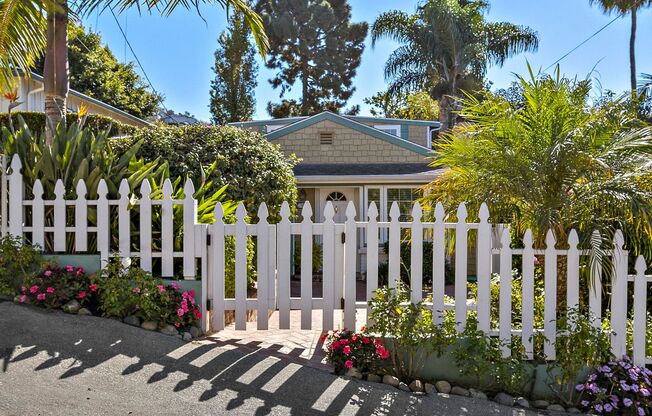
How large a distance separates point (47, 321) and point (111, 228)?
118cm

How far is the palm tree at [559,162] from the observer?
17.0 ft

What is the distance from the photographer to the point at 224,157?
28.2ft

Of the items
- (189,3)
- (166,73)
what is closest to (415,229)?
(189,3)

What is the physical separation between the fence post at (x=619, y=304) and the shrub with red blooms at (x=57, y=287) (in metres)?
4.73

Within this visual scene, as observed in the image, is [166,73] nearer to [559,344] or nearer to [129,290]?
[129,290]

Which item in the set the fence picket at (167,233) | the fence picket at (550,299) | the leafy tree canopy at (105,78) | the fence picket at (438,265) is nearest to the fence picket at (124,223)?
the fence picket at (167,233)

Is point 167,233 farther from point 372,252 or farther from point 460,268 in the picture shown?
point 460,268

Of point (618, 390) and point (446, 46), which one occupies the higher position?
point (446, 46)

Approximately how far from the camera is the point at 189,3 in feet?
23.3

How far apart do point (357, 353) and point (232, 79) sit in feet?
94.6

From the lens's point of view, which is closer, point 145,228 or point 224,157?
point 145,228

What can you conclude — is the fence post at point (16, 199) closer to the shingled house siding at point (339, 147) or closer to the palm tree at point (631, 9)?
the shingled house siding at point (339, 147)

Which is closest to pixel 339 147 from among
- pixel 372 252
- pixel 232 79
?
pixel 372 252

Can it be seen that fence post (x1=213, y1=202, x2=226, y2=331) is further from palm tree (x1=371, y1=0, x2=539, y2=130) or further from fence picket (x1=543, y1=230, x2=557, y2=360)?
palm tree (x1=371, y1=0, x2=539, y2=130)
